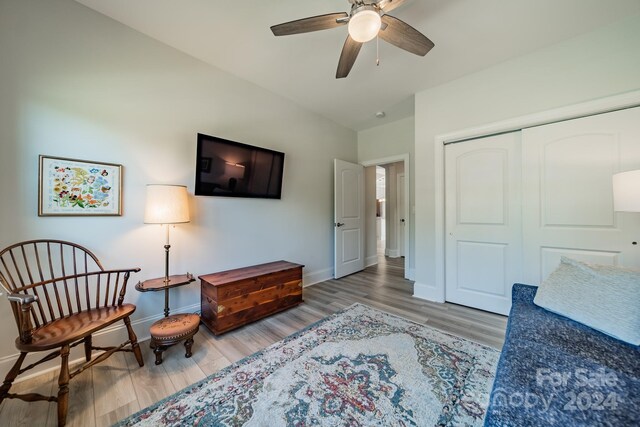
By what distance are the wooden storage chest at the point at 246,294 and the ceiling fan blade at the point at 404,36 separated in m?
2.37

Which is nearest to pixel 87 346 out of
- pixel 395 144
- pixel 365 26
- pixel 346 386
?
pixel 346 386

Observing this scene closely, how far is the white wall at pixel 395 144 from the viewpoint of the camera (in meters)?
3.86

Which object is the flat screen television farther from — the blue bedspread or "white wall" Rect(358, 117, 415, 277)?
the blue bedspread

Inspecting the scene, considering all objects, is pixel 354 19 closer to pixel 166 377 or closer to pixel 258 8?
pixel 258 8

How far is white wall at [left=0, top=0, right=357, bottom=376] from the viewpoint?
5.32 ft

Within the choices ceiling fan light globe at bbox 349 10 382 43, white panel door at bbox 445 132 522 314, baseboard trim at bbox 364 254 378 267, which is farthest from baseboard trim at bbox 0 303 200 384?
baseboard trim at bbox 364 254 378 267

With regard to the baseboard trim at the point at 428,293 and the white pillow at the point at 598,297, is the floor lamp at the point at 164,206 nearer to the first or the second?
the white pillow at the point at 598,297

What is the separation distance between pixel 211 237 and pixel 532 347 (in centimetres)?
268

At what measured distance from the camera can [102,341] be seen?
1.92m

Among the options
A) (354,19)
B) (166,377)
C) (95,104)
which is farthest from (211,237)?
(354,19)

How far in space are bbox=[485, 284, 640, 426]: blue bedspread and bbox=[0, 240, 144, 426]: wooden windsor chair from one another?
2054mm

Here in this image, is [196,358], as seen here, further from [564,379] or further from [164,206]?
[564,379]

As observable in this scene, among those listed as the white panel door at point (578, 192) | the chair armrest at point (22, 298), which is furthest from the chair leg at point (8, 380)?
the white panel door at point (578, 192)

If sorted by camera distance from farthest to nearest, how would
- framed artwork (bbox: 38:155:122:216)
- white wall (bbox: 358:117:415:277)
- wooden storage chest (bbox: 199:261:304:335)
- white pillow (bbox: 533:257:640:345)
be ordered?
white wall (bbox: 358:117:415:277) → wooden storage chest (bbox: 199:261:304:335) → framed artwork (bbox: 38:155:122:216) → white pillow (bbox: 533:257:640:345)
